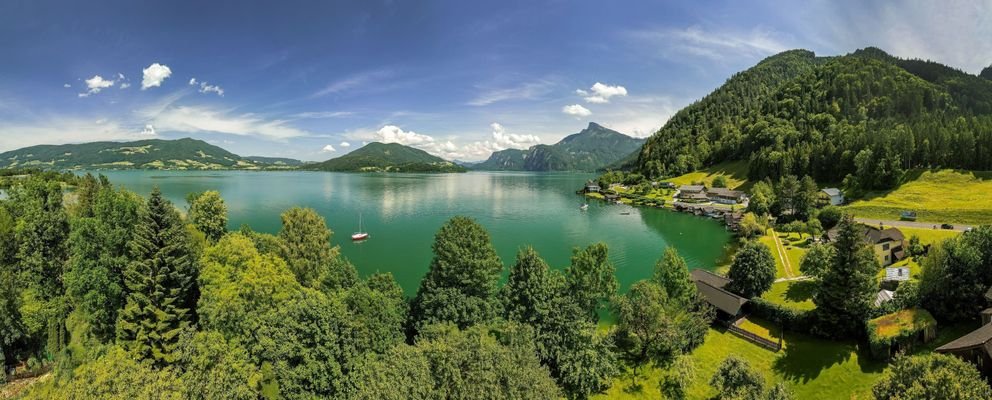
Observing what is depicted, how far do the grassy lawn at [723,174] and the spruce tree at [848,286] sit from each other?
111690 mm

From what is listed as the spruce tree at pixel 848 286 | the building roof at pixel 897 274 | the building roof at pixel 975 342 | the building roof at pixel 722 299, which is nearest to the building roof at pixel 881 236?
the building roof at pixel 897 274

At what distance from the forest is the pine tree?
0.11 meters

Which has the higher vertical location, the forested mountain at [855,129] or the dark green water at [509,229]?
the forested mountain at [855,129]

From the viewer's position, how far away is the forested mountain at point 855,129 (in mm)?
81312

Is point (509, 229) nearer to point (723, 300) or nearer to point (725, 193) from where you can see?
point (723, 300)

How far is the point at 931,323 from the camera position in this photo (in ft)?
76.8

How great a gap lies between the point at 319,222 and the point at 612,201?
106210 mm

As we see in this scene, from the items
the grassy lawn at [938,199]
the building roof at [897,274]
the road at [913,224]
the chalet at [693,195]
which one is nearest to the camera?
the building roof at [897,274]

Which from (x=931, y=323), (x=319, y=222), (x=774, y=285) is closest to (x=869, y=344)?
(x=931, y=323)

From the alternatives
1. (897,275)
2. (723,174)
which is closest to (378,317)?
(897,275)

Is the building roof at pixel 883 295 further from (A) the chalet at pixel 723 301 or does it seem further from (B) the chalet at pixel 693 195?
(B) the chalet at pixel 693 195

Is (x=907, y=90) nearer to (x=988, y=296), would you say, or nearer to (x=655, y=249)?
(x=655, y=249)

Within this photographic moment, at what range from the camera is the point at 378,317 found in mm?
21594

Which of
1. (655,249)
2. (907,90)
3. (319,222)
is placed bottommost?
(655,249)
